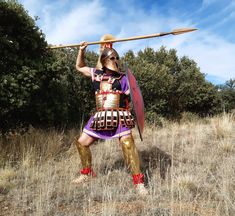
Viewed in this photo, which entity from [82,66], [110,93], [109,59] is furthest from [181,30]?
[82,66]

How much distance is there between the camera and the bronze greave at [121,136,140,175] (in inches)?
149

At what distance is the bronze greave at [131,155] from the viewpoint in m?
3.78

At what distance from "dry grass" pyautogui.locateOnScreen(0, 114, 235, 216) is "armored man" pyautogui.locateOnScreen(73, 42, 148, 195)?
0.31m

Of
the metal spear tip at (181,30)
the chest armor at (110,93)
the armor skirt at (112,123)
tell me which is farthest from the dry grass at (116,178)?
the metal spear tip at (181,30)

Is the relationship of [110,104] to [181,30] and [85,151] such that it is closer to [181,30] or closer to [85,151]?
[85,151]

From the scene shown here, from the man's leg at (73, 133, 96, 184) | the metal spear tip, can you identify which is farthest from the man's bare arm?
the metal spear tip

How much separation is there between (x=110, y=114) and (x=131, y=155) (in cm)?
56

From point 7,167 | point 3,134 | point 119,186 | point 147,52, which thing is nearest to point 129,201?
point 119,186

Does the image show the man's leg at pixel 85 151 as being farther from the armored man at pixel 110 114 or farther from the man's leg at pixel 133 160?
the man's leg at pixel 133 160

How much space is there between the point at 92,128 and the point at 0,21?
2.35m

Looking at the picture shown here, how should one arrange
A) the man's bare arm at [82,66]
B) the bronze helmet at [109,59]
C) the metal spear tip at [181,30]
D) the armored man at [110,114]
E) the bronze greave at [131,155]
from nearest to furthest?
the metal spear tip at [181,30], the bronze greave at [131,155], the armored man at [110,114], the bronze helmet at [109,59], the man's bare arm at [82,66]

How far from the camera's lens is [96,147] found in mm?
6535

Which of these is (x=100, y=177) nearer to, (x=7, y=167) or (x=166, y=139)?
(x=7, y=167)

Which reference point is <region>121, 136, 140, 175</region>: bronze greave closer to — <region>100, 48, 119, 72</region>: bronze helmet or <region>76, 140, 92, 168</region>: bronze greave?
<region>76, 140, 92, 168</region>: bronze greave
